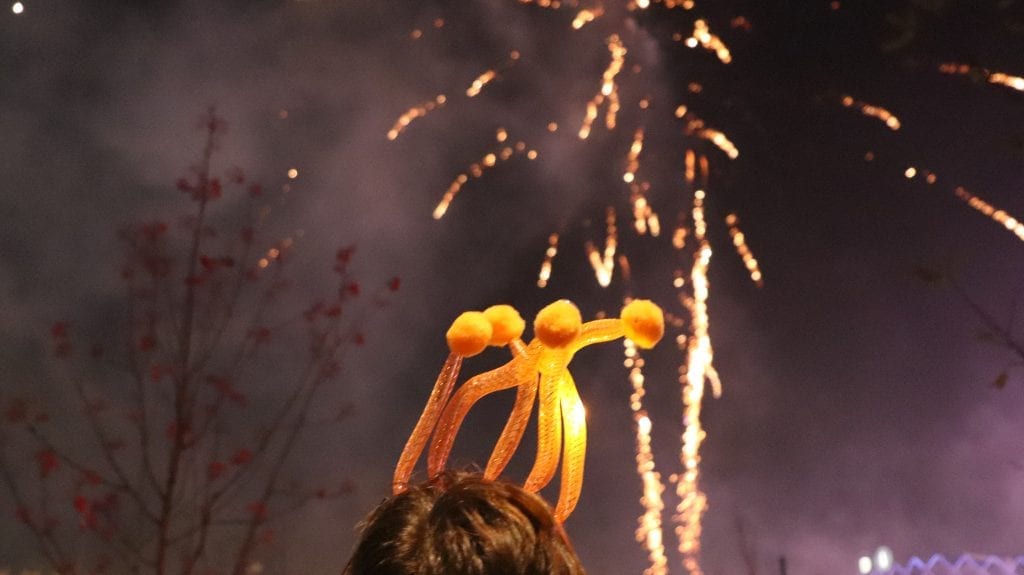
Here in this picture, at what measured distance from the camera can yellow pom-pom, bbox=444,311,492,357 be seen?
2049mm

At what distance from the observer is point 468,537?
3.69 ft

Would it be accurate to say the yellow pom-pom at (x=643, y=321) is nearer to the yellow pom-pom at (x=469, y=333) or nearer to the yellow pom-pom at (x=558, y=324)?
the yellow pom-pom at (x=558, y=324)

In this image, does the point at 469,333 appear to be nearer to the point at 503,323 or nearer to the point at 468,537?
the point at 503,323

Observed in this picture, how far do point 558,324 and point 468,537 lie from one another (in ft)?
2.93

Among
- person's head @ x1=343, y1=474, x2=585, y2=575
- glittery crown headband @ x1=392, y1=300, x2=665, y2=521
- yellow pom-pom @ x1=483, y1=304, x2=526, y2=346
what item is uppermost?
yellow pom-pom @ x1=483, y1=304, x2=526, y2=346

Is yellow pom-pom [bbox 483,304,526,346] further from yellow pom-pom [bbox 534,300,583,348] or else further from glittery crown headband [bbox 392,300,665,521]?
yellow pom-pom [bbox 534,300,583,348]

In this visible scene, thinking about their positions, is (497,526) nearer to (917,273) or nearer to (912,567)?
(917,273)

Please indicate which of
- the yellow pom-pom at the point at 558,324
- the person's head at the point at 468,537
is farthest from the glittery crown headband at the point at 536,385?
the person's head at the point at 468,537

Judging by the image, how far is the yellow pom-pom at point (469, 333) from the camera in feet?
6.72

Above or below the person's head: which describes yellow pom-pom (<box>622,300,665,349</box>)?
above

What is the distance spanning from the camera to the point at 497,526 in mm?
1144

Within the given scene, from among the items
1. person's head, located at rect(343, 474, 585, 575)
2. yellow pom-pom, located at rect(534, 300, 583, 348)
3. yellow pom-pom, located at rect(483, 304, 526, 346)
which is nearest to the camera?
person's head, located at rect(343, 474, 585, 575)

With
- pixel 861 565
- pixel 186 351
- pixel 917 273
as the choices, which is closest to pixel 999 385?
pixel 917 273

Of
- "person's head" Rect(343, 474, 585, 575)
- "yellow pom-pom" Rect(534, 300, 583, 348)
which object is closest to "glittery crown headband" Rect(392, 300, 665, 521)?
"yellow pom-pom" Rect(534, 300, 583, 348)
